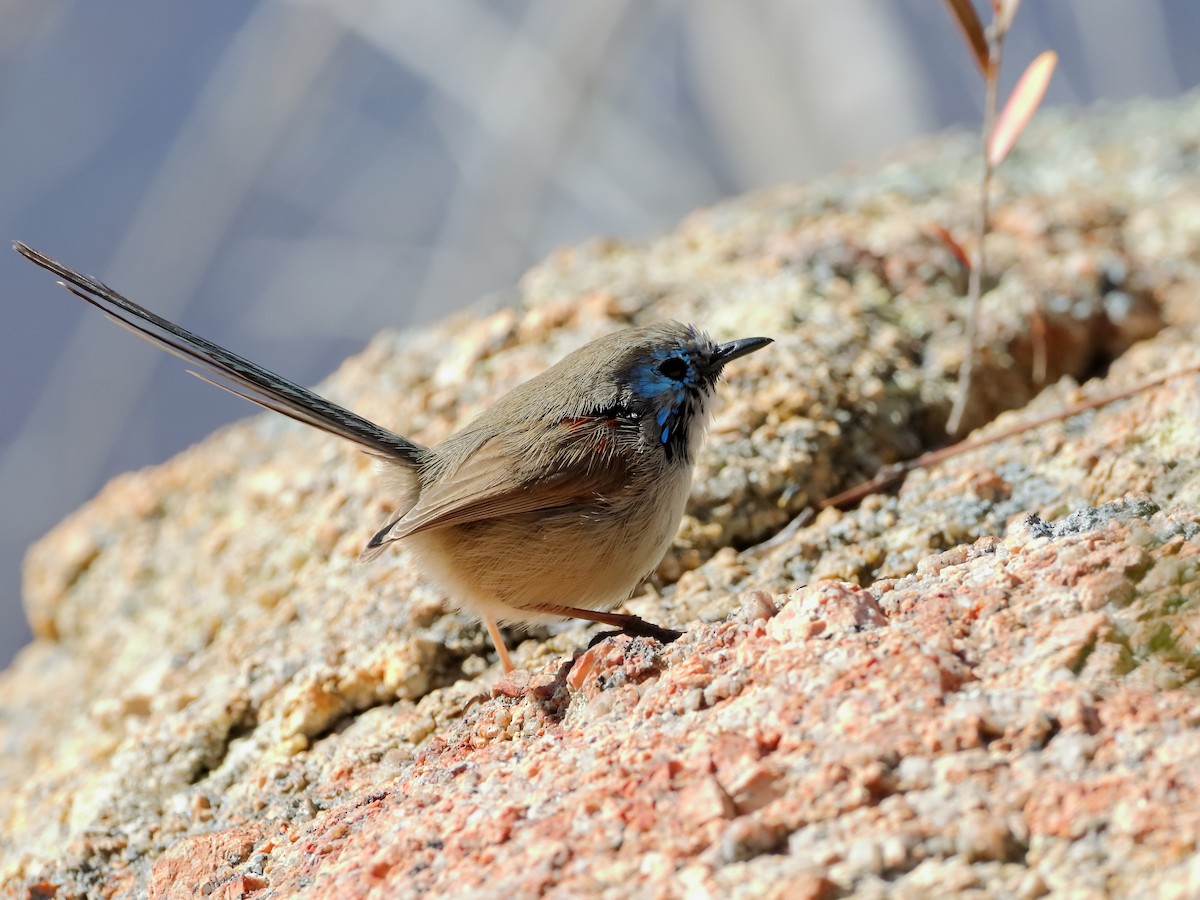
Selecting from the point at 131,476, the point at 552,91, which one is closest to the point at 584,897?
the point at 131,476

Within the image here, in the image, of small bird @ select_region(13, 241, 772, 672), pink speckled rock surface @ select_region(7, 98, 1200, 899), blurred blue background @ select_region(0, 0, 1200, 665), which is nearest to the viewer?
pink speckled rock surface @ select_region(7, 98, 1200, 899)

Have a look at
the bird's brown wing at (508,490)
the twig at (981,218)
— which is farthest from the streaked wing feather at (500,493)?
the twig at (981,218)

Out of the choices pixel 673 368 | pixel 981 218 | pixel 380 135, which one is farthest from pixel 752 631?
pixel 380 135

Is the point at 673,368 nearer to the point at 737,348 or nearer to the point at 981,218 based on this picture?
the point at 737,348

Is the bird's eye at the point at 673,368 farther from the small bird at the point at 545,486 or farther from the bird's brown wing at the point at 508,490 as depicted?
the bird's brown wing at the point at 508,490

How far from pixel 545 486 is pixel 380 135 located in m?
8.90

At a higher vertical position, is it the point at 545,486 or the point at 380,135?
the point at 380,135

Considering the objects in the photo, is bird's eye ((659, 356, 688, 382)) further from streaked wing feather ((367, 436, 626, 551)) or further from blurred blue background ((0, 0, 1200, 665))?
blurred blue background ((0, 0, 1200, 665))

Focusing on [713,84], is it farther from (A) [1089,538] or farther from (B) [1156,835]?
(B) [1156,835]

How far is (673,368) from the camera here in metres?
3.60

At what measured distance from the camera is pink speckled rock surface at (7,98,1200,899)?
1843 mm

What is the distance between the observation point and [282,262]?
37.1 feet

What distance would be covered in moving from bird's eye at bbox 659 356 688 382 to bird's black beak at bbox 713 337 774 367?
0.11 meters

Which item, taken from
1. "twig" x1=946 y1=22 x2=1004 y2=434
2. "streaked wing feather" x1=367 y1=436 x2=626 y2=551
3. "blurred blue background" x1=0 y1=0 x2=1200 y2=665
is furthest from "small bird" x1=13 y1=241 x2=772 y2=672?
"blurred blue background" x1=0 y1=0 x2=1200 y2=665
